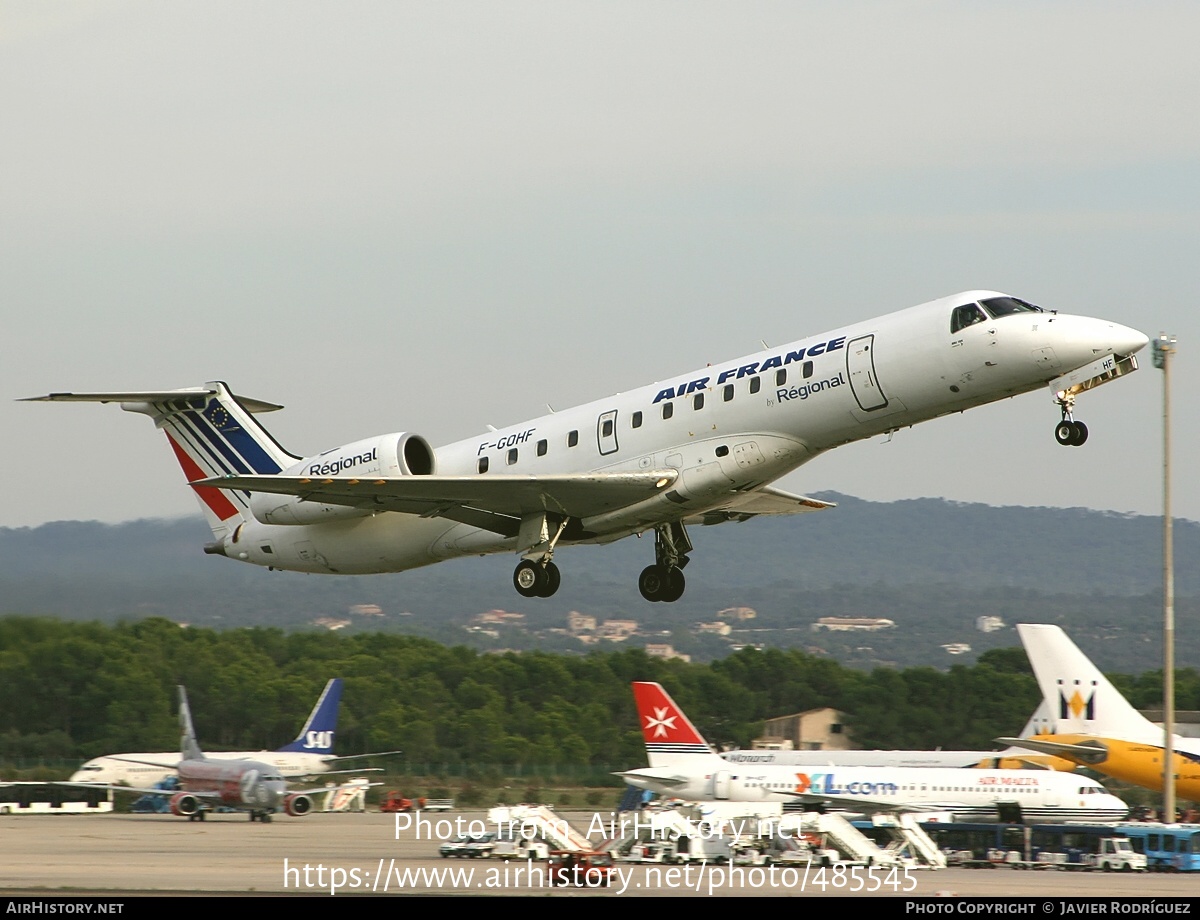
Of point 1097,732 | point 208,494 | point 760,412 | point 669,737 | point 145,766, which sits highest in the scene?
A: point 760,412

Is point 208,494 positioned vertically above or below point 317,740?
above

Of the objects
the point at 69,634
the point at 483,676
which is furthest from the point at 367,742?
the point at 69,634

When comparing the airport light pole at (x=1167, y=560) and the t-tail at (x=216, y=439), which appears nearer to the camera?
the t-tail at (x=216, y=439)

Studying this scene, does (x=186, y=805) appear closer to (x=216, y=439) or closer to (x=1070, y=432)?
(x=216, y=439)

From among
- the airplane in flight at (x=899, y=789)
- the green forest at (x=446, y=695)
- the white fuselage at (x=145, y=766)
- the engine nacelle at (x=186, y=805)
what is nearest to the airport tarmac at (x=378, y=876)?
the airplane in flight at (x=899, y=789)

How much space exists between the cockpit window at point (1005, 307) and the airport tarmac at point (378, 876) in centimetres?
850

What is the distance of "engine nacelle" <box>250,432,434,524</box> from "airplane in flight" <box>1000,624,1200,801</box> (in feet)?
53.7

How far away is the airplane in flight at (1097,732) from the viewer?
35.0m

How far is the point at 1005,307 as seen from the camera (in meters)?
22.4

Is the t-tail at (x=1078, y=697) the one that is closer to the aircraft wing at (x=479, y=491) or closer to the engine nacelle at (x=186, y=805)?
the aircraft wing at (x=479, y=491)

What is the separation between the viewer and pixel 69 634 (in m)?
39.6

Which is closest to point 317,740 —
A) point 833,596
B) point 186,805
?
point 186,805

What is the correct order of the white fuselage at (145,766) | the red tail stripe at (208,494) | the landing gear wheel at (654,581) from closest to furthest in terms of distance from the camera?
the landing gear wheel at (654,581)
the red tail stripe at (208,494)
the white fuselage at (145,766)

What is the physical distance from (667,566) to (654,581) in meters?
0.33
